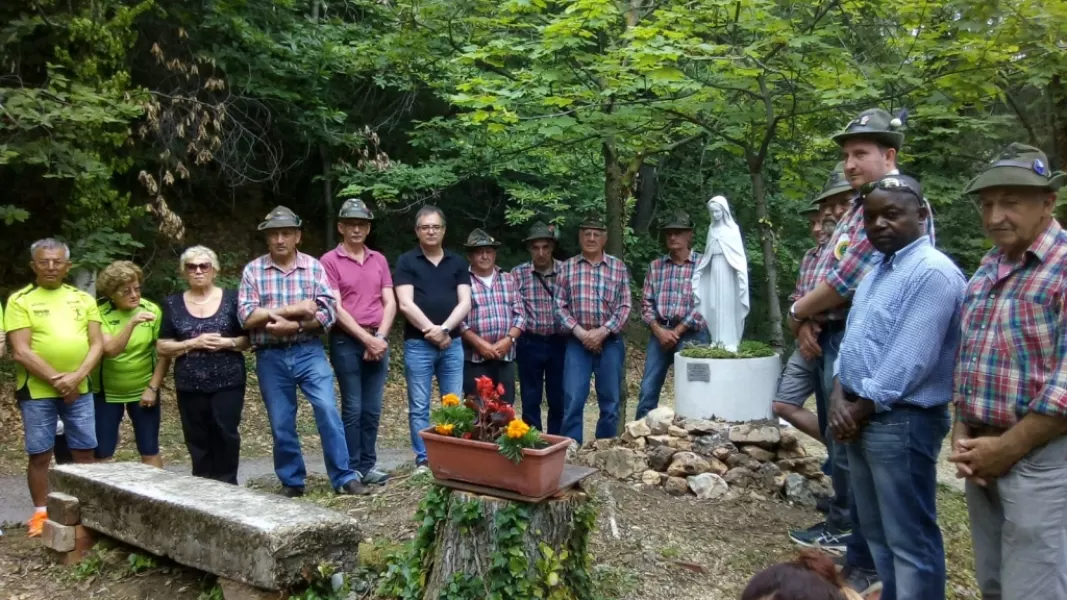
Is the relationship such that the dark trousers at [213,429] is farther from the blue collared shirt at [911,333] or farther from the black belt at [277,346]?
the blue collared shirt at [911,333]

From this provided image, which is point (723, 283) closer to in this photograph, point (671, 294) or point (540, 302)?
point (671, 294)

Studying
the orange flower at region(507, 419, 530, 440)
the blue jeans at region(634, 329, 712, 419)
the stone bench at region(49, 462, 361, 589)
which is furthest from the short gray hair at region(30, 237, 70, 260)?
the blue jeans at region(634, 329, 712, 419)

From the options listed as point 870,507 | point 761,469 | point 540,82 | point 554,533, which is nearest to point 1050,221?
point 870,507

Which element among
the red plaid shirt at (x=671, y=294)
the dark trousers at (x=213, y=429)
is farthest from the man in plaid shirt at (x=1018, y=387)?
the dark trousers at (x=213, y=429)

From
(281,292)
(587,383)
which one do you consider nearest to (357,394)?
(281,292)

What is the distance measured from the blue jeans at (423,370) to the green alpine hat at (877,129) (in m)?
3.36

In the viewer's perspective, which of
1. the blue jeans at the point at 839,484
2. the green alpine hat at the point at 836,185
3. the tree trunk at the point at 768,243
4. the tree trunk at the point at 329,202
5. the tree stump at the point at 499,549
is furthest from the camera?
the tree trunk at the point at 329,202

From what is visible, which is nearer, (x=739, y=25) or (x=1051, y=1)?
(x=1051, y=1)

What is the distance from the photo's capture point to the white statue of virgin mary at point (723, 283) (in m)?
6.34

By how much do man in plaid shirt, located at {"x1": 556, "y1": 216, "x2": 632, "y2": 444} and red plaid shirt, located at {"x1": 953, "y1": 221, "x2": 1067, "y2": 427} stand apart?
3.84 m

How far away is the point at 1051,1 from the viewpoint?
5578mm

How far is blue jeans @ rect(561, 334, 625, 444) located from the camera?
661 centimetres

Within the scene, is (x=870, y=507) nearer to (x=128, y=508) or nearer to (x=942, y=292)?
(x=942, y=292)

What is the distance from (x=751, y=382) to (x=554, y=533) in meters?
2.97
